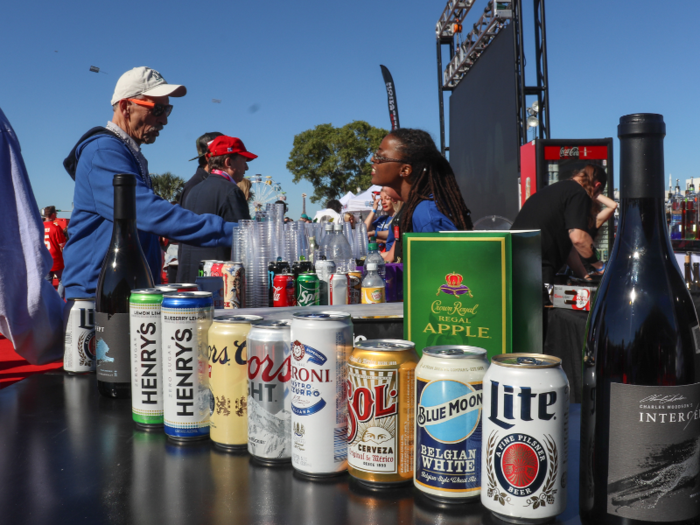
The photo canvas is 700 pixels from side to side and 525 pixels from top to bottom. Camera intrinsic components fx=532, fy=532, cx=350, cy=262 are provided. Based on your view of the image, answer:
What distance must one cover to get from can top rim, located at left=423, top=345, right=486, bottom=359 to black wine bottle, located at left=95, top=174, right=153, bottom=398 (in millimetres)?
714

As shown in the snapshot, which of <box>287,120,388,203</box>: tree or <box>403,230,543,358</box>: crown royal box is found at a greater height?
<box>287,120,388,203</box>: tree

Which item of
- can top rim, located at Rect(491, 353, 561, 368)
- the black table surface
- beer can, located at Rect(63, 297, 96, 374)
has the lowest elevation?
the black table surface

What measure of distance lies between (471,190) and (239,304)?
38.7 feet

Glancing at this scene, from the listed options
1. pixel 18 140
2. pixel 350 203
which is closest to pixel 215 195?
pixel 18 140

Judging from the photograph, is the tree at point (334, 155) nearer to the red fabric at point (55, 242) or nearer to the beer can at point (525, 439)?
the red fabric at point (55, 242)

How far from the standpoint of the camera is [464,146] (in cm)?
1269

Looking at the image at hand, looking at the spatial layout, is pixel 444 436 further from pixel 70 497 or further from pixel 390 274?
pixel 390 274

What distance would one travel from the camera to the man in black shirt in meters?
3.29

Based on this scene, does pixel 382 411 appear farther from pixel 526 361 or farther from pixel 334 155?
pixel 334 155

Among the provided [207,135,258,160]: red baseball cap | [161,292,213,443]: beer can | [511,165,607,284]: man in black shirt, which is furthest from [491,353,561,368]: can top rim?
[207,135,258,160]: red baseball cap

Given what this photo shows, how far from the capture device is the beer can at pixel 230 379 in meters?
0.75

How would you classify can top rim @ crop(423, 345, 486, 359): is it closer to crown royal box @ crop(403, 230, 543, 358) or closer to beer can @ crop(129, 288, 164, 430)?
crown royal box @ crop(403, 230, 543, 358)

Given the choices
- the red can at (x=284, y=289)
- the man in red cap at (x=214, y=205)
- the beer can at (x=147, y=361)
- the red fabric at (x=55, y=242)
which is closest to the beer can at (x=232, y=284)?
the red can at (x=284, y=289)

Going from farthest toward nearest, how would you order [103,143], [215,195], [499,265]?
1. [215,195]
2. [103,143]
3. [499,265]
